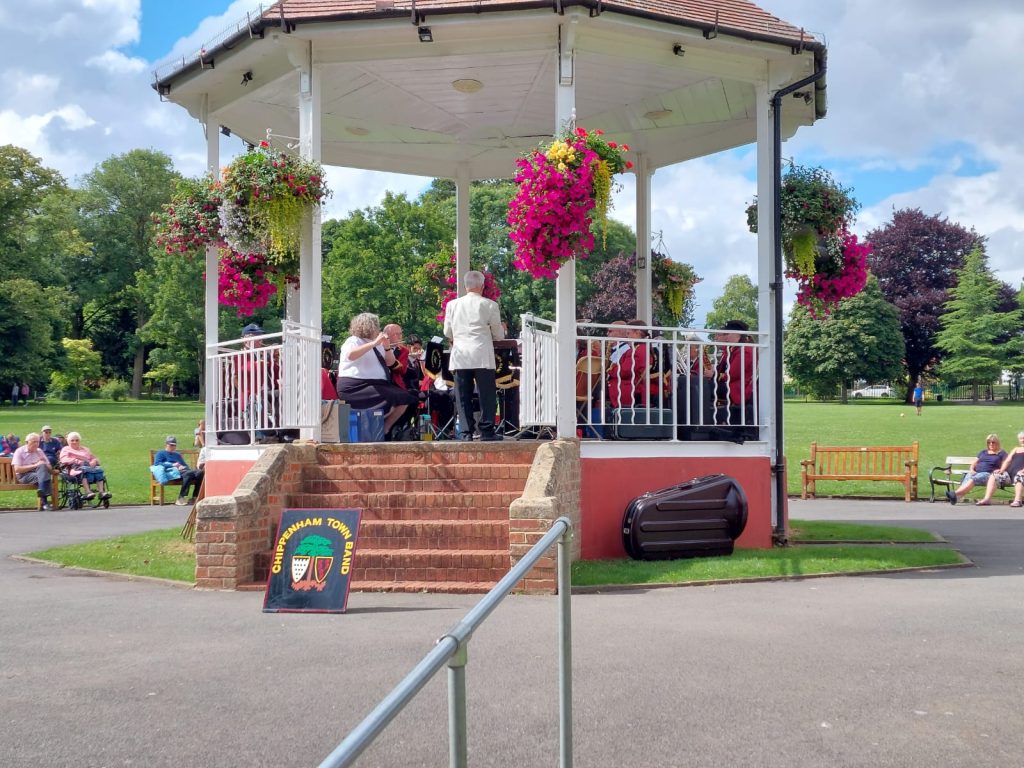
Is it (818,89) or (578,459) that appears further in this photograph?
(818,89)

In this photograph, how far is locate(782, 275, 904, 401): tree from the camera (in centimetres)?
6531

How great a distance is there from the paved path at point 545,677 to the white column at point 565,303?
250cm

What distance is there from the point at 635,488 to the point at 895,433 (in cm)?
2525

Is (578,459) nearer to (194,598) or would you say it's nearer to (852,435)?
(194,598)

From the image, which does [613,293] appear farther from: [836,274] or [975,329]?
[836,274]

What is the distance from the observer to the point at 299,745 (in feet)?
14.8

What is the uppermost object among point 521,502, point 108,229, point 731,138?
point 108,229

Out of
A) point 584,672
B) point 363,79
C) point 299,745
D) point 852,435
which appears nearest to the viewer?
point 299,745

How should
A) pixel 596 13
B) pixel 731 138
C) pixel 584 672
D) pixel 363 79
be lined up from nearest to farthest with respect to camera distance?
pixel 584 672
pixel 596 13
pixel 363 79
pixel 731 138

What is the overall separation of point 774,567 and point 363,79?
690 cm

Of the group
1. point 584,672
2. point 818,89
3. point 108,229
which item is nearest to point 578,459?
point 584,672

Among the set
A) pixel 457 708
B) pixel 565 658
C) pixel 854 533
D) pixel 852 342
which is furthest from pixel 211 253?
pixel 852 342

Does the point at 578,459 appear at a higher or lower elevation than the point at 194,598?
higher

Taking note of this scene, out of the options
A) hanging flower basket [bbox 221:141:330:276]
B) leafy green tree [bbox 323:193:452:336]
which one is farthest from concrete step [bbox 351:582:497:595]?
leafy green tree [bbox 323:193:452:336]
